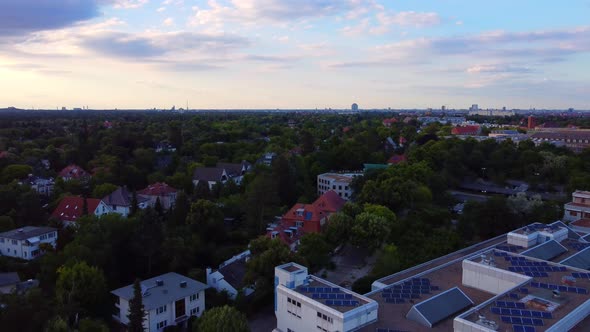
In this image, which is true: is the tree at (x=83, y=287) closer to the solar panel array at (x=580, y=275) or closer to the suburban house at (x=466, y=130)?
the solar panel array at (x=580, y=275)

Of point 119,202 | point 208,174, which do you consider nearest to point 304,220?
point 119,202

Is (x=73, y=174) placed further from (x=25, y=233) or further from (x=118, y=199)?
(x=25, y=233)

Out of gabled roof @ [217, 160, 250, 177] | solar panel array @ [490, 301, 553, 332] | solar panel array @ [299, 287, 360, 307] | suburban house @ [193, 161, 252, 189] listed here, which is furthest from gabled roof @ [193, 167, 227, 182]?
solar panel array @ [490, 301, 553, 332]

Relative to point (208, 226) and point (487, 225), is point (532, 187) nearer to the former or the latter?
point (487, 225)

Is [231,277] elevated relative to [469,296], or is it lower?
lower

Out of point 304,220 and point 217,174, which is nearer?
point 304,220

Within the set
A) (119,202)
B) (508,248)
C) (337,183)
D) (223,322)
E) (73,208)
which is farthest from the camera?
(337,183)

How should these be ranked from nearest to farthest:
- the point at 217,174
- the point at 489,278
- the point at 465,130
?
the point at 489,278, the point at 217,174, the point at 465,130

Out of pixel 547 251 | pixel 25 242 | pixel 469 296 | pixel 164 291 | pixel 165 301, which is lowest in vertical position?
pixel 165 301
